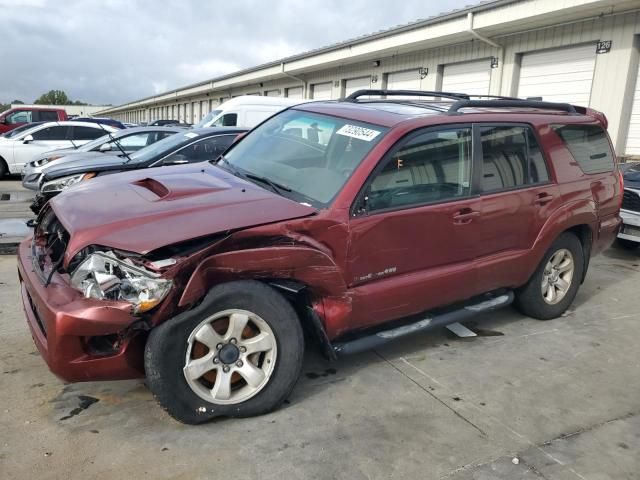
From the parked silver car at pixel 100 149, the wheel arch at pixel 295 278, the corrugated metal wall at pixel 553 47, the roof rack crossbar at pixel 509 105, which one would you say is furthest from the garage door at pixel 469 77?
the wheel arch at pixel 295 278

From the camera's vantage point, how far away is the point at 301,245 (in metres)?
2.93

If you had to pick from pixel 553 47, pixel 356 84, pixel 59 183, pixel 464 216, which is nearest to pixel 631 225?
pixel 464 216

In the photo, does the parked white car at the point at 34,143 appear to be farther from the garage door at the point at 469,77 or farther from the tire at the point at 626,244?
the tire at the point at 626,244

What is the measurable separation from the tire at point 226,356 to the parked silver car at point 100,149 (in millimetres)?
7099

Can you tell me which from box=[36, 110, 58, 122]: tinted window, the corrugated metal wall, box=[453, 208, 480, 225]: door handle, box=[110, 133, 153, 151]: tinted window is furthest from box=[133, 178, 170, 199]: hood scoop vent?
box=[36, 110, 58, 122]: tinted window

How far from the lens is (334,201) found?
3.12m

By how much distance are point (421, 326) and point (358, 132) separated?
138 centimetres

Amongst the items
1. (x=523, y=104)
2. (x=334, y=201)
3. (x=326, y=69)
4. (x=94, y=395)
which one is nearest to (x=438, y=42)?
(x=326, y=69)

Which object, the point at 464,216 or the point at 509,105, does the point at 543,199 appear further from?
the point at 464,216

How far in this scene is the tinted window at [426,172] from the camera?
10.8ft

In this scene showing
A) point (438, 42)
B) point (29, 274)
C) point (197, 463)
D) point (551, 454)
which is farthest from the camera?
point (438, 42)

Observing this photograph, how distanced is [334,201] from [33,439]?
2041 millimetres

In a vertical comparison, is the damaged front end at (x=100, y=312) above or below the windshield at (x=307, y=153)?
below

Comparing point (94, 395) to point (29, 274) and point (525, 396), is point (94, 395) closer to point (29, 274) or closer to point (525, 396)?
point (29, 274)
